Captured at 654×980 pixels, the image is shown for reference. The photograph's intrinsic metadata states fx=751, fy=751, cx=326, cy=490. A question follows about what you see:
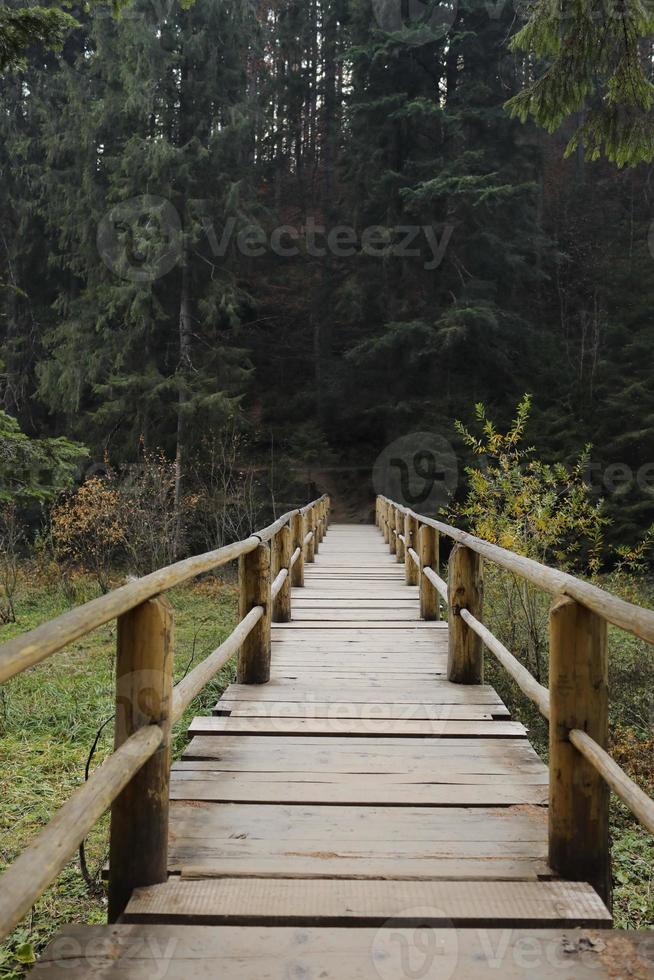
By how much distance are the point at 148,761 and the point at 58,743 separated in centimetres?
450

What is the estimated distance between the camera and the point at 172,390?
18.8m

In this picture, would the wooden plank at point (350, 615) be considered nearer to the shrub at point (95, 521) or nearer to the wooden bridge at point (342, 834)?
the wooden bridge at point (342, 834)

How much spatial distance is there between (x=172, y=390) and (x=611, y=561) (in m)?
11.7

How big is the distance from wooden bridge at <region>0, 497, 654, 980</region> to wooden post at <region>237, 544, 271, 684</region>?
69 centimetres

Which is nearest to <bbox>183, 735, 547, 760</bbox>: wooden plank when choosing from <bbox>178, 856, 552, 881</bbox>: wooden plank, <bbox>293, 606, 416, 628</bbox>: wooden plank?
<bbox>178, 856, 552, 881</bbox>: wooden plank

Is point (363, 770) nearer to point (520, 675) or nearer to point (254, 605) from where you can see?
point (520, 675)

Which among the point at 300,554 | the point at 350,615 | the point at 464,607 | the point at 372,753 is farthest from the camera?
the point at 300,554

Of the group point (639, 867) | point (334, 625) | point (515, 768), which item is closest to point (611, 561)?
point (334, 625)

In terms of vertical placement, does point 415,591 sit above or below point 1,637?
above

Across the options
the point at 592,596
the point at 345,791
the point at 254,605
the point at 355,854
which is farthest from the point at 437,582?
the point at 592,596

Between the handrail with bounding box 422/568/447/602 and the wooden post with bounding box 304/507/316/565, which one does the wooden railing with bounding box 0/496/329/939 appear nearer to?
the handrail with bounding box 422/568/447/602

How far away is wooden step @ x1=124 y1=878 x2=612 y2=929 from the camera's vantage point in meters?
2.06

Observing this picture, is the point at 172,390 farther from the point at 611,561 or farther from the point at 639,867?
the point at 639,867

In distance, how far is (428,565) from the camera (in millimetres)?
6672
